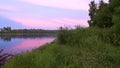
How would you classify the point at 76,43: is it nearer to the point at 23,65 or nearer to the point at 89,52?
the point at 89,52

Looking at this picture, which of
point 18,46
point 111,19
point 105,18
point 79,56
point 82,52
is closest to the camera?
point 79,56

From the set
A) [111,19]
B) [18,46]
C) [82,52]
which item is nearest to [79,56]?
[82,52]

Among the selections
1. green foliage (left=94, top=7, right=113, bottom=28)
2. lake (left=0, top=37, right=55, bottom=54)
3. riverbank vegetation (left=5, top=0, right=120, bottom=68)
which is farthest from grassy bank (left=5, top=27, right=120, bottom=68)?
green foliage (left=94, top=7, right=113, bottom=28)

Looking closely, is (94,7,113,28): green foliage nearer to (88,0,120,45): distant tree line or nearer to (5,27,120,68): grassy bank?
(88,0,120,45): distant tree line

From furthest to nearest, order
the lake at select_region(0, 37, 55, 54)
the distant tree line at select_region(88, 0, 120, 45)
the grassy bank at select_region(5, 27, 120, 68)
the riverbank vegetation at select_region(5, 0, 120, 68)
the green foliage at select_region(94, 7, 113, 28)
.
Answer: the green foliage at select_region(94, 7, 113, 28), the distant tree line at select_region(88, 0, 120, 45), the lake at select_region(0, 37, 55, 54), the riverbank vegetation at select_region(5, 0, 120, 68), the grassy bank at select_region(5, 27, 120, 68)

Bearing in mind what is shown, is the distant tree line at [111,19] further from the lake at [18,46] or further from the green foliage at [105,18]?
the lake at [18,46]

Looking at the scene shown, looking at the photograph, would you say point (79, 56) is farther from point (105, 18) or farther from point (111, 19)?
point (105, 18)

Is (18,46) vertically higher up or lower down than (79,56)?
lower down

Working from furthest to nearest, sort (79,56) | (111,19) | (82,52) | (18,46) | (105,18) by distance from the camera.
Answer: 1. (18,46)
2. (105,18)
3. (111,19)
4. (82,52)
5. (79,56)

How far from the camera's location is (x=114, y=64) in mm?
11016

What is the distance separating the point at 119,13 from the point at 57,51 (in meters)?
4.94

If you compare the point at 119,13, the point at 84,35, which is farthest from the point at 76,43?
the point at 119,13

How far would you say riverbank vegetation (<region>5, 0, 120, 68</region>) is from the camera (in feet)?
36.4

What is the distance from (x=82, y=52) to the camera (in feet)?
41.8
